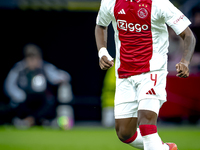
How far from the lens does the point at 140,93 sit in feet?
14.9

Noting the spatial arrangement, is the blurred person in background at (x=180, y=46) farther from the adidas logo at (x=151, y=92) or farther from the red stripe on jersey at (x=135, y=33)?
the adidas logo at (x=151, y=92)

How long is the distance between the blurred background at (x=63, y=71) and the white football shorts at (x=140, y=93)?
5.69 m

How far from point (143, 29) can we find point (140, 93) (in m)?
0.69

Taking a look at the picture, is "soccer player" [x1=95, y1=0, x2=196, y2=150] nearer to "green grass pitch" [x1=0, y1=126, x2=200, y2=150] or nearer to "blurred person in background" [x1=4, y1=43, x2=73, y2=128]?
"green grass pitch" [x1=0, y1=126, x2=200, y2=150]

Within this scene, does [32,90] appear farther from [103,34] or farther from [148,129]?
[148,129]

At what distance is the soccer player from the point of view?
4.41m

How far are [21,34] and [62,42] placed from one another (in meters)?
1.33

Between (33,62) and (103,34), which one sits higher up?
(103,34)

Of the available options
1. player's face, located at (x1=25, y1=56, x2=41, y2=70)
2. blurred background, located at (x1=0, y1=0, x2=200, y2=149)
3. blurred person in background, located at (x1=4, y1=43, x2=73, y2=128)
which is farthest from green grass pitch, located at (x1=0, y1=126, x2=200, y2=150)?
player's face, located at (x1=25, y1=56, x2=41, y2=70)

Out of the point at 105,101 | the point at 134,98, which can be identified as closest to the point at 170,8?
the point at 134,98

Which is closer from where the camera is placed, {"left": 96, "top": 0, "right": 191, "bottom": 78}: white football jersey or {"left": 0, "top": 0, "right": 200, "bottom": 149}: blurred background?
{"left": 96, "top": 0, "right": 191, "bottom": 78}: white football jersey

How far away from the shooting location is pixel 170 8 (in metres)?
4.46

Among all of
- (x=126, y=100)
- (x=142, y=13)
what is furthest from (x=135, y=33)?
(x=126, y=100)

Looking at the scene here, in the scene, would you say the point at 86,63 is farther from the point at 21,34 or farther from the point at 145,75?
the point at 145,75
